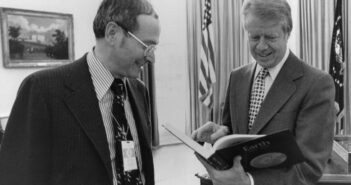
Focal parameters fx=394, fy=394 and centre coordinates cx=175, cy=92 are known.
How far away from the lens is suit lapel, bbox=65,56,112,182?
1512 mm

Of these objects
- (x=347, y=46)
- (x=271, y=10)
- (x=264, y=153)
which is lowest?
(x=264, y=153)

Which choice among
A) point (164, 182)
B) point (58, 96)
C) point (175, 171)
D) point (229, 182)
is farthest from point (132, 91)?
point (175, 171)

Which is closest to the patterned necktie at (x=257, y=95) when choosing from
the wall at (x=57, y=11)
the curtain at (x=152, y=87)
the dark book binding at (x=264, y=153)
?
the dark book binding at (x=264, y=153)

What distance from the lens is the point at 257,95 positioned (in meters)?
1.95

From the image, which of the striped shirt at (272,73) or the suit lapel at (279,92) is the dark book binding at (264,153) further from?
the striped shirt at (272,73)

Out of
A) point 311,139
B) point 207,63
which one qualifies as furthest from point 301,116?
point 207,63

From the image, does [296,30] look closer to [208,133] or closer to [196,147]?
[208,133]

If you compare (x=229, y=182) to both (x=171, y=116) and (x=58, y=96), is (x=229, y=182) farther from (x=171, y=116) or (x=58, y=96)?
(x=171, y=116)

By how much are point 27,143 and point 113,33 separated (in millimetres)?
559

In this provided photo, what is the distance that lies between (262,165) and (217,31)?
4.46 m

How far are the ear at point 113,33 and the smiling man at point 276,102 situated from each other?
61cm

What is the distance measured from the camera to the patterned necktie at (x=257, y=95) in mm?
1930

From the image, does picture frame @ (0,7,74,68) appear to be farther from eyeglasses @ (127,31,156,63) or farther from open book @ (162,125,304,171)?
open book @ (162,125,304,171)

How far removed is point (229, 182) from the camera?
159 cm
